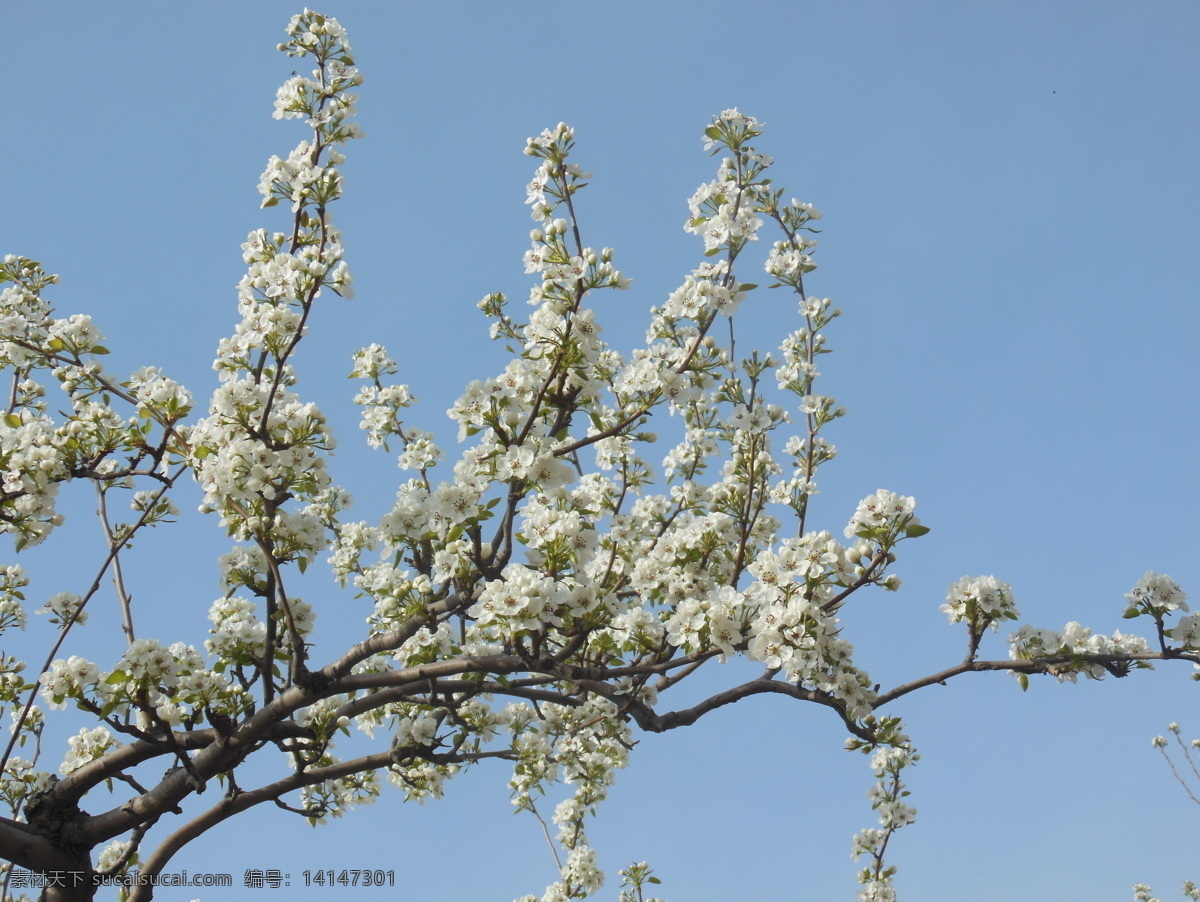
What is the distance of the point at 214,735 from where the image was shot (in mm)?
5535

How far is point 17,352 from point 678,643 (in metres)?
4.26

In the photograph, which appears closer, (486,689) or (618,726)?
(486,689)

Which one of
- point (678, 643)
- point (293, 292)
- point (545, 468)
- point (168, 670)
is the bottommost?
point (678, 643)

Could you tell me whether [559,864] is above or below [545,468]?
below

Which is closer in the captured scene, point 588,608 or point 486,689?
point 588,608

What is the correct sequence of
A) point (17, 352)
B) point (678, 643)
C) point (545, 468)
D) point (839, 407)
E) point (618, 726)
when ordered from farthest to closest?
point (839, 407) → point (618, 726) → point (17, 352) → point (545, 468) → point (678, 643)

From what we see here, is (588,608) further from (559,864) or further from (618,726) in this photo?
(559,864)

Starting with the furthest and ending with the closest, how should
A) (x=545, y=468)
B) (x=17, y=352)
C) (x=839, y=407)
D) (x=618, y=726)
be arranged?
(x=839, y=407)
(x=618, y=726)
(x=17, y=352)
(x=545, y=468)

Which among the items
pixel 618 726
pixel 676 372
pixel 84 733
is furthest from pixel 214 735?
pixel 676 372

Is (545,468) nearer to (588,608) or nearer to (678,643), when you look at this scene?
(588,608)

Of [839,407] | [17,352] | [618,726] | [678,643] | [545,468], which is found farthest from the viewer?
[839,407]

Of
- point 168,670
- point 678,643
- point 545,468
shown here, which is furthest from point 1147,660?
point 168,670

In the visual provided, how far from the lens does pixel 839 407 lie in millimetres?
6461

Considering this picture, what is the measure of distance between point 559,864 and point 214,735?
14.2 ft
